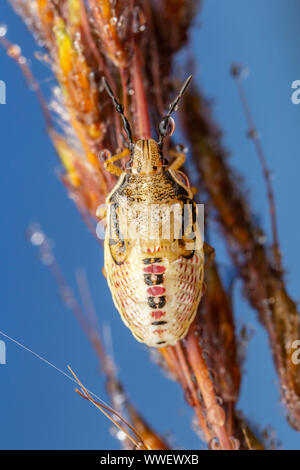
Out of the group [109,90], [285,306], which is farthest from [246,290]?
[109,90]

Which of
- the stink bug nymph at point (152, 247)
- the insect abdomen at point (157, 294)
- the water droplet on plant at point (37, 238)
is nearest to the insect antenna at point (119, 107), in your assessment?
the stink bug nymph at point (152, 247)

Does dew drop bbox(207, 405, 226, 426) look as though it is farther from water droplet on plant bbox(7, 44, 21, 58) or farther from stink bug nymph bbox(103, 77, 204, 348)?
water droplet on plant bbox(7, 44, 21, 58)

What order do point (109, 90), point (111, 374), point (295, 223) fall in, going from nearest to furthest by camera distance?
point (109, 90)
point (111, 374)
point (295, 223)

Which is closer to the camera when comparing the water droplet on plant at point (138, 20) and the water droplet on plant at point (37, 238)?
the water droplet on plant at point (138, 20)

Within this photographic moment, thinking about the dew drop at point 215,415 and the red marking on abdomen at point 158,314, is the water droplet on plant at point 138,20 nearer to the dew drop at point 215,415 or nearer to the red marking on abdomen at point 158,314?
the red marking on abdomen at point 158,314

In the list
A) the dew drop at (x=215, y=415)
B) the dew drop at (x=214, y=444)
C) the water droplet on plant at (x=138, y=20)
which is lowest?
the dew drop at (x=214, y=444)

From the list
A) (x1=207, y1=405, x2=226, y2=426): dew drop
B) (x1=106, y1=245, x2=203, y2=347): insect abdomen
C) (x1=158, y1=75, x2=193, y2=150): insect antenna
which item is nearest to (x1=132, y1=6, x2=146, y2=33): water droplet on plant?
(x1=158, y1=75, x2=193, y2=150): insect antenna

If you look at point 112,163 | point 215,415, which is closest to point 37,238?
point 112,163

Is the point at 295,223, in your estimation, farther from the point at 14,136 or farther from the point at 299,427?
the point at 14,136
